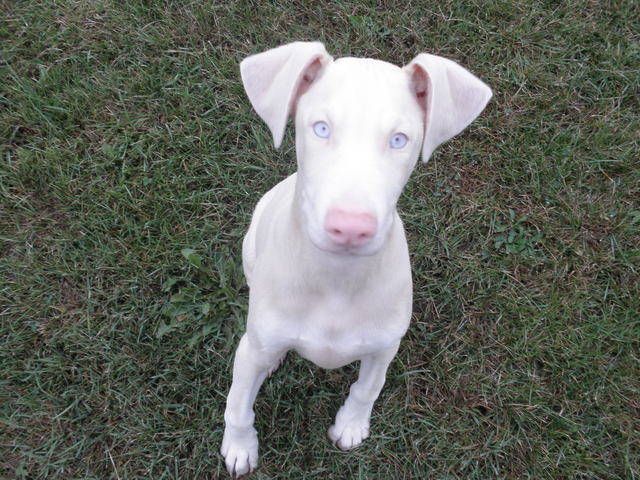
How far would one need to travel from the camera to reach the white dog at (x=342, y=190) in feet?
6.53

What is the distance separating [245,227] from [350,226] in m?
2.54

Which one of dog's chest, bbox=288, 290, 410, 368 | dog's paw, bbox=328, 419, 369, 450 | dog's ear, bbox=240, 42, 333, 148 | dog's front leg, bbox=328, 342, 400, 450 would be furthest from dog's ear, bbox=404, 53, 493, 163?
dog's paw, bbox=328, 419, 369, 450

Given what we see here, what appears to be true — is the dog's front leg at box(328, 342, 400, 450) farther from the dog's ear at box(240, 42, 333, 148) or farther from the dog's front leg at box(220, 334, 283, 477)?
the dog's ear at box(240, 42, 333, 148)

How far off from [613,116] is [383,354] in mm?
3141

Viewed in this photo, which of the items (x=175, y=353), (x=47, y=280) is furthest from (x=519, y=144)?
(x=47, y=280)

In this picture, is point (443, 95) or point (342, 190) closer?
point (342, 190)

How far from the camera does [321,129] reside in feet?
6.84

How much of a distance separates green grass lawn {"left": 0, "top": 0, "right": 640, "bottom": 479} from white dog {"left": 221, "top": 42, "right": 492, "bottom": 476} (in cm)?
117

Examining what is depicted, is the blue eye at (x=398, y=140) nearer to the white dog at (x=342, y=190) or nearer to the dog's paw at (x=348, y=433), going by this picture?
the white dog at (x=342, y=190)

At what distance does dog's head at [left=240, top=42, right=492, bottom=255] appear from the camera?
194cm

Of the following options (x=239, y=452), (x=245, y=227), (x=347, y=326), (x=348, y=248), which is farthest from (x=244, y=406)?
(x=348, y=248)

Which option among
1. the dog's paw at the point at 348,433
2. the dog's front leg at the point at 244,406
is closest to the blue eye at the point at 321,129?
the dog's front leg at the point at 244,406

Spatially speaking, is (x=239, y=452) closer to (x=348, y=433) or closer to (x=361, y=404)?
(x=348, y=433)

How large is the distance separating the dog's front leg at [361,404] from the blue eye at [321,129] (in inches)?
52.0
